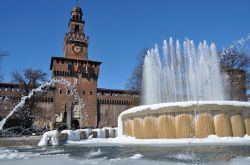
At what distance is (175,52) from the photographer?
20266 millimetres

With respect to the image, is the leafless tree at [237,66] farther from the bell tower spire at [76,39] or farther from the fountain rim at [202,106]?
the bell tower spire at [76,39]

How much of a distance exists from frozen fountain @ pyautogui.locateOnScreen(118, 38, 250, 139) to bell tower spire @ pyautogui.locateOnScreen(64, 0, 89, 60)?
3401cm

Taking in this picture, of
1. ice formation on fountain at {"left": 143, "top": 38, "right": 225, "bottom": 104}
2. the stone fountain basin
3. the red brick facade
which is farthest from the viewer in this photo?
the red brick facade

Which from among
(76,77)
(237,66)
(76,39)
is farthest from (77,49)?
(237,66)

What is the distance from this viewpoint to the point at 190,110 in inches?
407

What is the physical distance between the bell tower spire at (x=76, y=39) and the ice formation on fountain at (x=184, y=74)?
3320 centimetres

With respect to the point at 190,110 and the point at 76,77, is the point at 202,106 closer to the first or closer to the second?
the point at 190,110

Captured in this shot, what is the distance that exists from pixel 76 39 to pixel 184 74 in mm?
35612

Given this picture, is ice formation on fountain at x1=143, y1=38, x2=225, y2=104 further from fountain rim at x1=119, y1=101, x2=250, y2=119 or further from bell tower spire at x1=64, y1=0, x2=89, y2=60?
bell tower spire at x1=64, y1=0, x2=89, y2=60

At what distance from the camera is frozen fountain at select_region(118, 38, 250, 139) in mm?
10172

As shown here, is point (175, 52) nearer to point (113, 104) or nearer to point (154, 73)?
point (154, 73)

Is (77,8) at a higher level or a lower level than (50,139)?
higher

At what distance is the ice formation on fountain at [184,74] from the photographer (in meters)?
17.4

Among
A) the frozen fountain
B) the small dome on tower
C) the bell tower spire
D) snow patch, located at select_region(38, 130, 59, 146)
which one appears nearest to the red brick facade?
the bell tower spire
